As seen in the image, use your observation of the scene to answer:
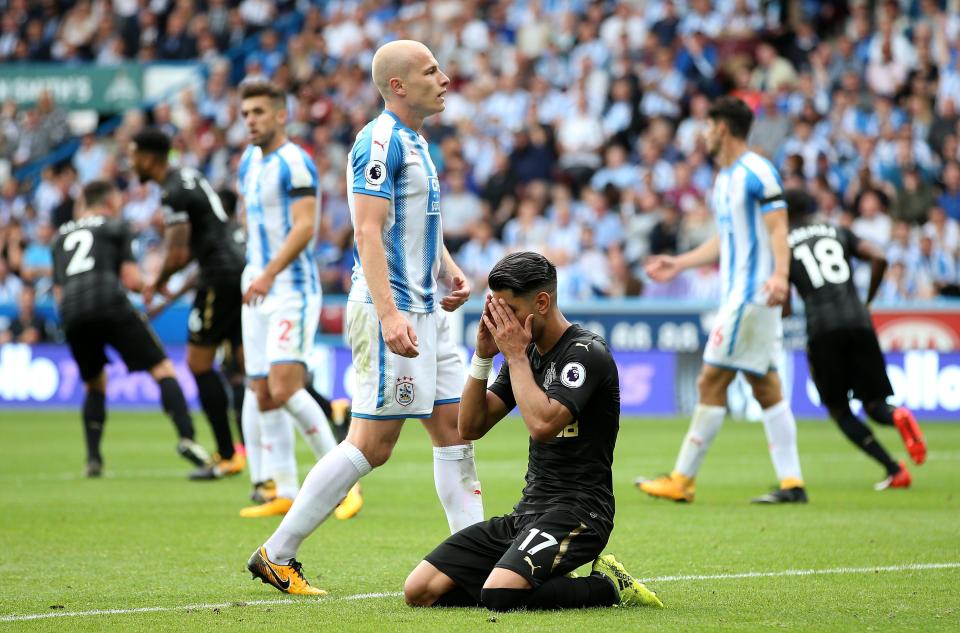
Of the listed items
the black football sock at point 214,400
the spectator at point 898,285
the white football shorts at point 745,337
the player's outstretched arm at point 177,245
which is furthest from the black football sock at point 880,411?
the spectator at point 898,285

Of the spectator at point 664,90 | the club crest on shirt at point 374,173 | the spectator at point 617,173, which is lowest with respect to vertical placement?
the club crest on shirt at point 374,173

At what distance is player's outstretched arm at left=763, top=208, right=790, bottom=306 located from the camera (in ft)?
29.2

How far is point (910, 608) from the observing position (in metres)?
5.53

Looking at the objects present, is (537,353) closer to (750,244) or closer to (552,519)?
(552,519)

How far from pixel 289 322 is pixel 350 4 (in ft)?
66.4

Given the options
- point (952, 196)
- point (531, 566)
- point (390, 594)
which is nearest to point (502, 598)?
point (531, 566)

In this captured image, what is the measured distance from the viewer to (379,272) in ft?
18.9

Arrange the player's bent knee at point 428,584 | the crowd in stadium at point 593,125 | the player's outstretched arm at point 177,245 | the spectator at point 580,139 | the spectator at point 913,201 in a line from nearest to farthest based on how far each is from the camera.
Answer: the player's bent knee at point 428,584, the player's outstretched arm at point 177,245, the spectator at point 913,201, the crowd in stadium at point 593,125, the spectator at point 580,139

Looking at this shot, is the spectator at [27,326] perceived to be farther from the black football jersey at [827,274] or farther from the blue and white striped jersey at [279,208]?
the black football jersey at [827,274]

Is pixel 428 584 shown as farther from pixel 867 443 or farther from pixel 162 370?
pixel 162 370

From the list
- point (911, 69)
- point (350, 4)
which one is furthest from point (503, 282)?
point (350, 4)

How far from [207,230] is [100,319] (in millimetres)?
1309

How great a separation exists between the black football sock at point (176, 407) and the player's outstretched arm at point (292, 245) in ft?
10.1

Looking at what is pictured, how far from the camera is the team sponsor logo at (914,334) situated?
Result: 17562mm
